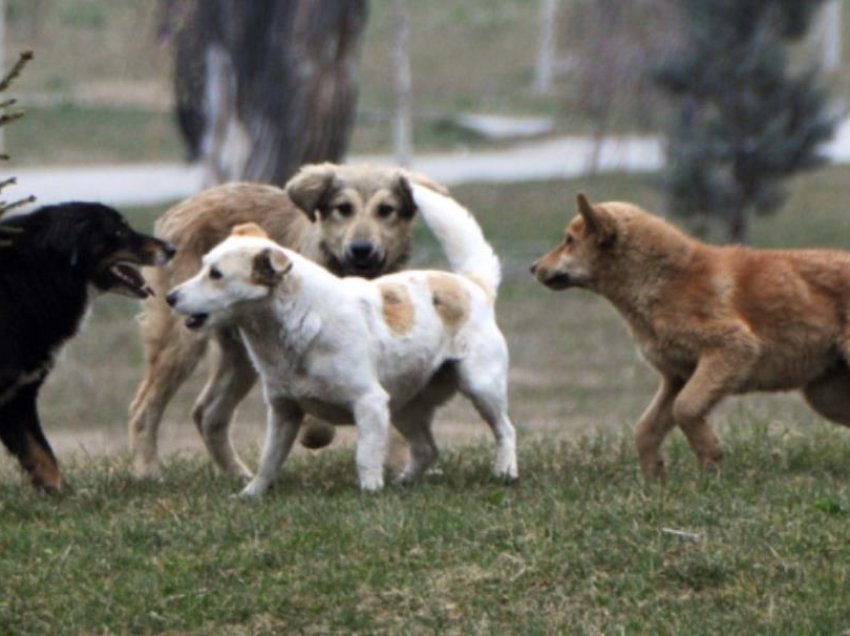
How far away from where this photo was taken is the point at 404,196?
11.3 metres

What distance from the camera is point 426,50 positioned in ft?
174

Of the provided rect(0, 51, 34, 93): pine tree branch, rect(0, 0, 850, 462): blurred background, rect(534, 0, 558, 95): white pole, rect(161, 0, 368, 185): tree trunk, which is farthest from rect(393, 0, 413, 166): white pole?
rect(0, 51, 34, 93): pine tree branch

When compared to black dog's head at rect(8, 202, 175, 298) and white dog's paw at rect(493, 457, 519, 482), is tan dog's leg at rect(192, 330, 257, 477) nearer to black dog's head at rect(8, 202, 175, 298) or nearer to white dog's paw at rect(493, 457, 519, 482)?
black dog's head at rect(8, 202, 175, 298)

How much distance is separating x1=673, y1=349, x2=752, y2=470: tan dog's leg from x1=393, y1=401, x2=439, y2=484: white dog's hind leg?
1.27 meters

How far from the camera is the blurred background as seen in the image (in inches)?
720

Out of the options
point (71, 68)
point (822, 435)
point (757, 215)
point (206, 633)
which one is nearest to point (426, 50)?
point (71, 68)

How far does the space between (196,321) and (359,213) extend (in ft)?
7.40

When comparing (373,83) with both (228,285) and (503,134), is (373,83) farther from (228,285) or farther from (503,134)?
(228,285)

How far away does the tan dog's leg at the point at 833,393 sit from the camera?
31.8 feet

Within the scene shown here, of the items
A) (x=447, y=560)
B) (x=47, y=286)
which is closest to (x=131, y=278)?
(x=47, y=286)

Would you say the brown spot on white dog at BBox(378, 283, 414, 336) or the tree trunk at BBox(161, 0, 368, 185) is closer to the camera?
the brown spot on white dog at BBox(378, 283, 414, 336)

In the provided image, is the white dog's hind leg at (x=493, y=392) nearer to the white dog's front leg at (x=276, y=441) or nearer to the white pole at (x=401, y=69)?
the white dog's front leg at (x=276, y=441)

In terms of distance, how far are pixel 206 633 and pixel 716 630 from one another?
1.78 metres

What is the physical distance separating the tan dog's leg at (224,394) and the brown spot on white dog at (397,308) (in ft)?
5.31
